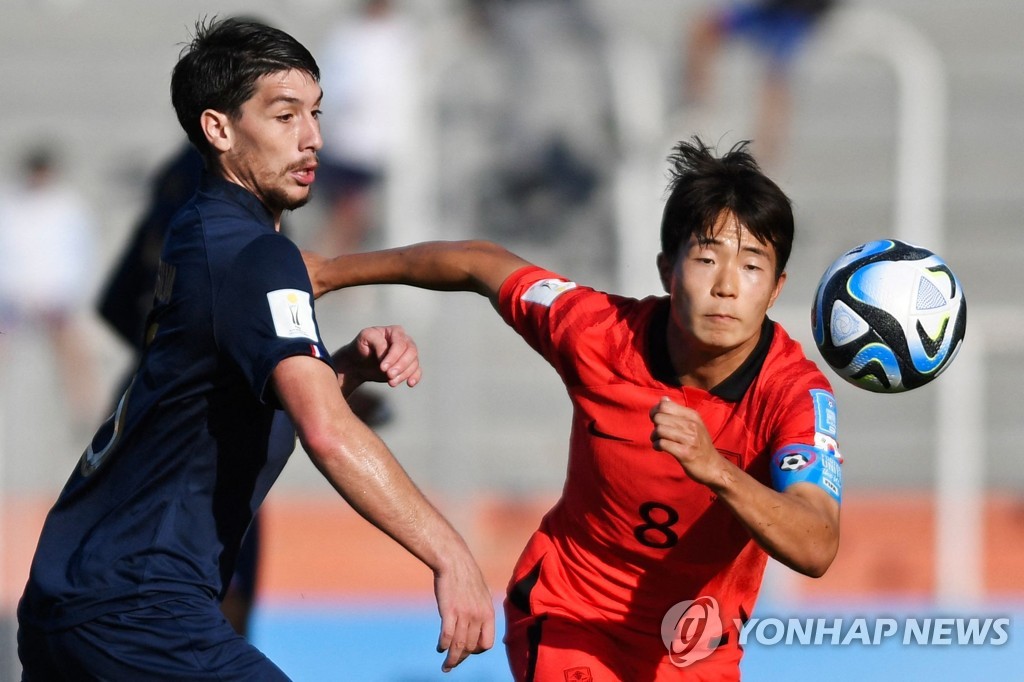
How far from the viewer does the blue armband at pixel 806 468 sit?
3.46m

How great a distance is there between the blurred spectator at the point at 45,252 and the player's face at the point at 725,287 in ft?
21.2

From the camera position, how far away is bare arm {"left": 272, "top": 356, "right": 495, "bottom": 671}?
2.90 m

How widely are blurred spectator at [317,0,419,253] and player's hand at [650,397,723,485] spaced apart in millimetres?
7469

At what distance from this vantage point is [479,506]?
8.86 m

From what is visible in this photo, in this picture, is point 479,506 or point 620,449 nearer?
point 620,449

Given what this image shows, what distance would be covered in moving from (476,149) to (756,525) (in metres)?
7.70

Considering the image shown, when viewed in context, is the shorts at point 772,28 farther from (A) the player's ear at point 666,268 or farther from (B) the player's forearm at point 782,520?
(B) the player's forearm at point 782,520

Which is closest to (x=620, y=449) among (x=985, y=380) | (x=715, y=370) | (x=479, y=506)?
(x=715, y=370)

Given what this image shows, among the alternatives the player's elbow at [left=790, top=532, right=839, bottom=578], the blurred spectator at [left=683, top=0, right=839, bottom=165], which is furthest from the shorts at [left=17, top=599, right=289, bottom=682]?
the blurred spectator at [left=683, top=0, right=839, bottom=165]

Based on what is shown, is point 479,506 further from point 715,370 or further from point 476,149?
point 715,370

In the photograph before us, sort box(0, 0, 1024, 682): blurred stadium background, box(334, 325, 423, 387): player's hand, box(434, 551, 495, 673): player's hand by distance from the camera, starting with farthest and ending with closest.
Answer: box(0, 0, 1024, 682): blurred stadium background, box(334, 325, 423, 387): player's hand, box(434, 551, 495, 673): player's hand

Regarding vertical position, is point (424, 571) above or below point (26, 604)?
above

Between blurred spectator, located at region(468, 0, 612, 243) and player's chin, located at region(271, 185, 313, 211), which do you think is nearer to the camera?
player's chin, located at region(271, 185, 313, 211)

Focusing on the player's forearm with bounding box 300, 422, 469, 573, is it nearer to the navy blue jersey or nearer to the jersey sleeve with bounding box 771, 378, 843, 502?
the navy blue jersey
